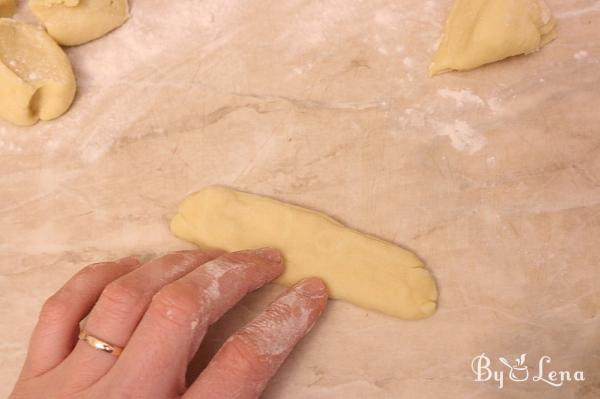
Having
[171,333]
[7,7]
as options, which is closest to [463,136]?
[171,333]

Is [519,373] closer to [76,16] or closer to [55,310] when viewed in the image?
[55,310]

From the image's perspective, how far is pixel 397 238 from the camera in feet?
4.50

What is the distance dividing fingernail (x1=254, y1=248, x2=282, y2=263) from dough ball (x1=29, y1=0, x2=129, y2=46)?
73 cm

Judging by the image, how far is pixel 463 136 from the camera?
1400 mm

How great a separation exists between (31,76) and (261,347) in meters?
0.87

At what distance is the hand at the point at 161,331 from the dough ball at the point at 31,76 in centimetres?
46

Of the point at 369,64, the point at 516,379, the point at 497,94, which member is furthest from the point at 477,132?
the point at 516,379

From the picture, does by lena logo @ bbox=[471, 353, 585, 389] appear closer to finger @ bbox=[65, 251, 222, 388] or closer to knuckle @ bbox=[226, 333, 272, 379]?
knuckle @ bbox=[226, 333, 272, 379]

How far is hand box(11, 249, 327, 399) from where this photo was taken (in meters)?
1.07

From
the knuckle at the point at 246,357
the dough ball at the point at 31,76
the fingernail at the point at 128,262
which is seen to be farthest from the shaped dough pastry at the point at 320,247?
the dough ball at the point at 31,76

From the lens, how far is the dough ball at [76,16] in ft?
4.54

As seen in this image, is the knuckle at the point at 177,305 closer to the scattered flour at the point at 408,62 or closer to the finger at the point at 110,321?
the finger at the point at 110,321

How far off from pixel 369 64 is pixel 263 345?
76 cm

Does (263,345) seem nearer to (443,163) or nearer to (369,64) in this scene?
(443,163)
